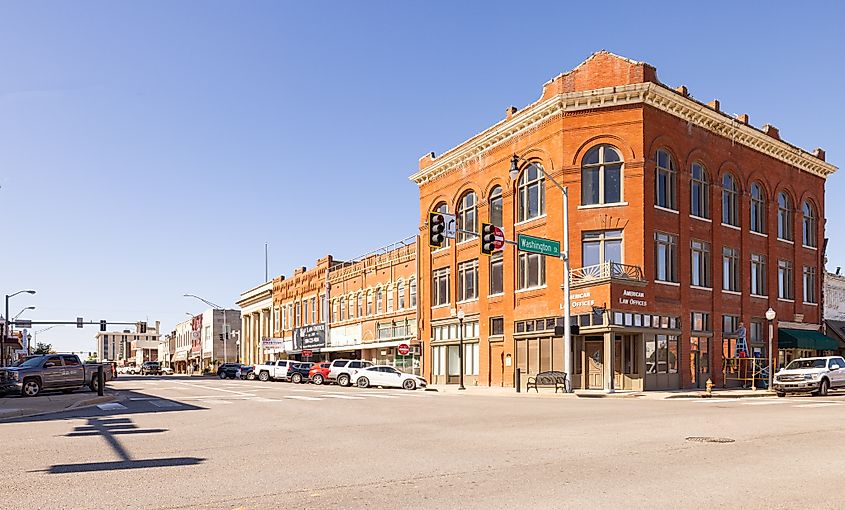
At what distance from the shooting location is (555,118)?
137 ft

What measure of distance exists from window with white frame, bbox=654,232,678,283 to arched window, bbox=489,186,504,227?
9.81 metres

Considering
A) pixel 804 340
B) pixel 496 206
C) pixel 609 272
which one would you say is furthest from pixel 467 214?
pixel 804 340

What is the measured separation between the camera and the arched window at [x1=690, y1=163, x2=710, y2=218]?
42875 millimetres

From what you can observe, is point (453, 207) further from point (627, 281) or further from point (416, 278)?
point (627, 281)

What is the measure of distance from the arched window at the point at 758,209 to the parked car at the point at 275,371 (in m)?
32.5

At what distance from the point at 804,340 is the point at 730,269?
25.9 feet

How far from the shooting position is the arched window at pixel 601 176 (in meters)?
40.1

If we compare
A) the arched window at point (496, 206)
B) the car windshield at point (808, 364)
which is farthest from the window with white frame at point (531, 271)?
the car windshield at point (808, 364)

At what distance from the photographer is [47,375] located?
32.2 meters

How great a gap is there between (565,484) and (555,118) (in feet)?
111

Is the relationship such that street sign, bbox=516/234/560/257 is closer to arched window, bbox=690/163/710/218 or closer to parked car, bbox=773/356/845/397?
parked car, bbox=773/356/845/397

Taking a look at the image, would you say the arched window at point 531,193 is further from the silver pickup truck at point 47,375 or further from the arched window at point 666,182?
the silver pickup truck at point 47,375

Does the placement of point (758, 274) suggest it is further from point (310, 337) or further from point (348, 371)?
point (310, 337)

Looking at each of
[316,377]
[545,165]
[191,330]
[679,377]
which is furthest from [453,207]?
[191,330]
